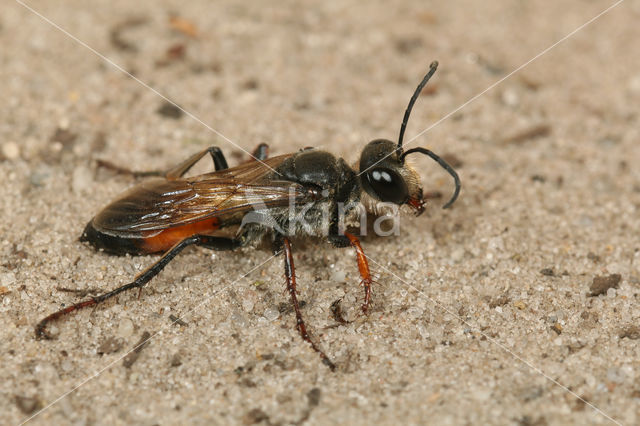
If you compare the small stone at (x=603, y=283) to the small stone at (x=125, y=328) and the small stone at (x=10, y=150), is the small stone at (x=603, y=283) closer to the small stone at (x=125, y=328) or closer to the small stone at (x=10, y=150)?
the small stone at (x=125, y=328)

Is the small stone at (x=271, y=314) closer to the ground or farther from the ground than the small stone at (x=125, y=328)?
closer to the ground

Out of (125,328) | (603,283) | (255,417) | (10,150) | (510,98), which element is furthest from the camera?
(510,98)

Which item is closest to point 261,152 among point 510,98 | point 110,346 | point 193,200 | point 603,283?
point 193,200

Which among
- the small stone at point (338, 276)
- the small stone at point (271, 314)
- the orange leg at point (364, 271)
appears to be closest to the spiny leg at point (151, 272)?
the small stone at point (271, 314)

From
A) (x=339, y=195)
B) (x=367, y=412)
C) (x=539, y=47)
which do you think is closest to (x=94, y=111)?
(x=339, y=195)

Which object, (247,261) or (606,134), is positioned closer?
(247,261)

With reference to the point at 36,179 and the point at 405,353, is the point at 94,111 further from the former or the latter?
the point at 405,353

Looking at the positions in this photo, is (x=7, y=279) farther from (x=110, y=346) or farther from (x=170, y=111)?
(x=170, y=111)
